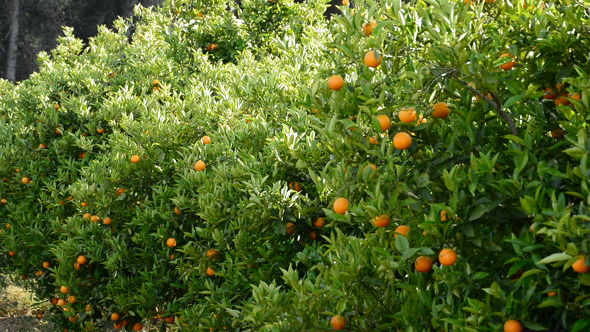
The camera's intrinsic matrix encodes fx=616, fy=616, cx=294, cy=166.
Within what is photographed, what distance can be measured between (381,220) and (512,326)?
485 millimetres

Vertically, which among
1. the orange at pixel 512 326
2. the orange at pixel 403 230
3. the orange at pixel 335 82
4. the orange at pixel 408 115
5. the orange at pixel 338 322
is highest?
the orange at pixel 335 82

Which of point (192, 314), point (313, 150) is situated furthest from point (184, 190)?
point (313, 150)

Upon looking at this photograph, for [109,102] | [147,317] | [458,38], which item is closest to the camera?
[458,38]

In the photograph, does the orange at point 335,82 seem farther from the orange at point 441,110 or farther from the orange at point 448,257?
the orange at point 448,257

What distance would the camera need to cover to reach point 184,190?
11.0 feet

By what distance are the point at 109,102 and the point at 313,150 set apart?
7.41 feet

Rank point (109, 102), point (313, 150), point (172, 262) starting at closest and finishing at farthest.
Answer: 1. point (313, 150)
2. point (172, 262)
3. point (109, 102)

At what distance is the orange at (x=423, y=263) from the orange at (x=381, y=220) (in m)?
0.15

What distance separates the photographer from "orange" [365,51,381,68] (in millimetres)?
1928

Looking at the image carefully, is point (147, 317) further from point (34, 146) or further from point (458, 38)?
point (458, 38)

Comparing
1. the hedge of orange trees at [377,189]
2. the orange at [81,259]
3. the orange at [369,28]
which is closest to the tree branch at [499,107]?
the hedge of orange trees at [377,189]

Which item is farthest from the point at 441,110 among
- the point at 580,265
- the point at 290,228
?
the point at 290,228

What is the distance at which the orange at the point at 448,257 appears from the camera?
1.71 m

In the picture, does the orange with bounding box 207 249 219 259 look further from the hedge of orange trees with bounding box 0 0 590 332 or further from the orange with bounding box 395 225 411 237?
the orange with bounding box 395 225 411 237
